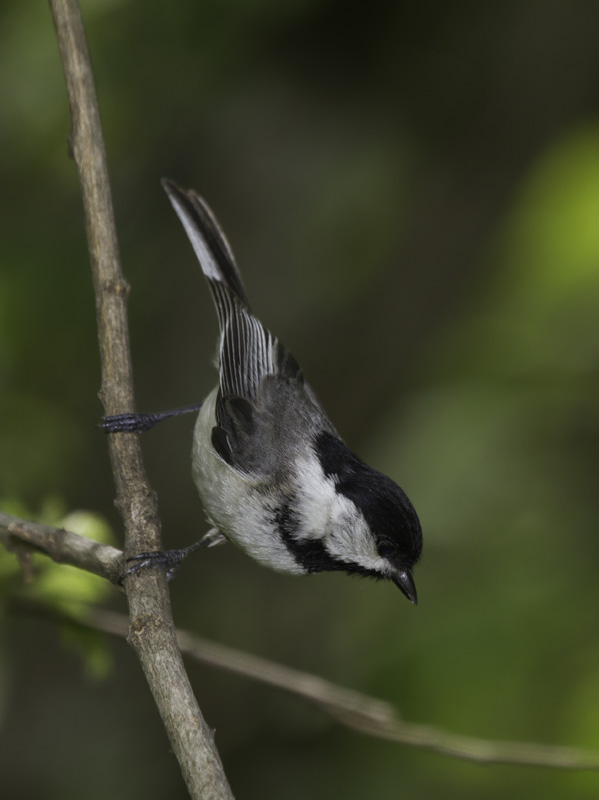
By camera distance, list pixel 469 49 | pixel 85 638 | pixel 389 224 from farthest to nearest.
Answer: pixel 389 224 → pixel 469 49 → pixel 85 638

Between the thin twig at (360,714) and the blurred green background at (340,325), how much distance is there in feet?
1.95

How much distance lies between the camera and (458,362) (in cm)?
408

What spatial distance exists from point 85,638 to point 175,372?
8.34ft

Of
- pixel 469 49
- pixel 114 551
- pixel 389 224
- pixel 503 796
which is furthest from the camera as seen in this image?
pixel 389 224

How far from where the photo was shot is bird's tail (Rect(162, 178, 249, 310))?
320cm

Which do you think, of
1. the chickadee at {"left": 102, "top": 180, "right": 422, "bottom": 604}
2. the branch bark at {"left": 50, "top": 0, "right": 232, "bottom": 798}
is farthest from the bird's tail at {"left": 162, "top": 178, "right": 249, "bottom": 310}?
the branch bark at {"left": 50, "top": 0, "right": 232, "bottom": 798}

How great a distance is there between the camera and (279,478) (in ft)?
8.85

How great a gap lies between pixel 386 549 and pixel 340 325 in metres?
2.44

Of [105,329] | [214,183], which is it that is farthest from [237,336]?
[214,183]

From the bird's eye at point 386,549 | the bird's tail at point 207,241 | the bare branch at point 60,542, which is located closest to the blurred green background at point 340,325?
the bird's eye at point 386,549

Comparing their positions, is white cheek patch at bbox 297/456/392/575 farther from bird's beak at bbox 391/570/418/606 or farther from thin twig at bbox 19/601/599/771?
thin twig at bbox 19/601/599/771

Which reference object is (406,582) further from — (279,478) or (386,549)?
(279,478)

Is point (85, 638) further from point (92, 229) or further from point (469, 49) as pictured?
point (469, 49)

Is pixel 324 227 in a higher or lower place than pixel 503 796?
higher
